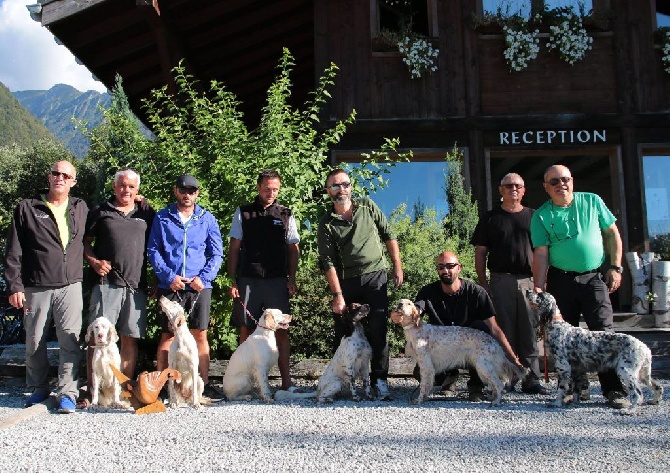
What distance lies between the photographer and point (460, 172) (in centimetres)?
1007

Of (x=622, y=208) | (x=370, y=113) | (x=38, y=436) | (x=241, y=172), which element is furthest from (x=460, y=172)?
(x=38, y=436)

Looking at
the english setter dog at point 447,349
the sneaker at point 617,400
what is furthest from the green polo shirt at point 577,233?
the sneaker at point 617,400

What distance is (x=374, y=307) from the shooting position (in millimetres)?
5660

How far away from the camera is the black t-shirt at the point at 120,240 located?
5.48 metres

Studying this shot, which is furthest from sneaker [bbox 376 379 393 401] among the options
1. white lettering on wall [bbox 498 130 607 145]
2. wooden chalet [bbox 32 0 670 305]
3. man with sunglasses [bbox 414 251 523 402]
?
white lettering on wall [bbox 498 130 607 145]

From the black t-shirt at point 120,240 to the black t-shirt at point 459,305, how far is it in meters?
2.41

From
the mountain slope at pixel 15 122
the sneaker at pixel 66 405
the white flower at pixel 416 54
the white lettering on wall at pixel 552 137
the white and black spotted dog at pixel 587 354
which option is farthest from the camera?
the mountain slope at pixel 15 122

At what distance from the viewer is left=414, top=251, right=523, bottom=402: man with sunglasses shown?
221 inches

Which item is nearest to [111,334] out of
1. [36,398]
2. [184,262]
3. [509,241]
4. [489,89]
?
[184,262]

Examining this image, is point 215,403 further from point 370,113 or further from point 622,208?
point 622,208

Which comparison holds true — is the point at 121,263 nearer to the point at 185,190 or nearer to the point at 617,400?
the point at 185,190

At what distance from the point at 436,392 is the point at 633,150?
21.1 ft

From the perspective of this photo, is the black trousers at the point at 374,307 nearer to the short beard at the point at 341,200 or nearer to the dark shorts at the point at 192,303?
the short beard at the point at 341,200

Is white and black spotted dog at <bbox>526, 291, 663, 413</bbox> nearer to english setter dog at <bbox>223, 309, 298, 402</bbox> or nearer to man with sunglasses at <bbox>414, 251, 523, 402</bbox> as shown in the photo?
man with sunglasses at <bbox>414, 251, 523, 402</bbox>
